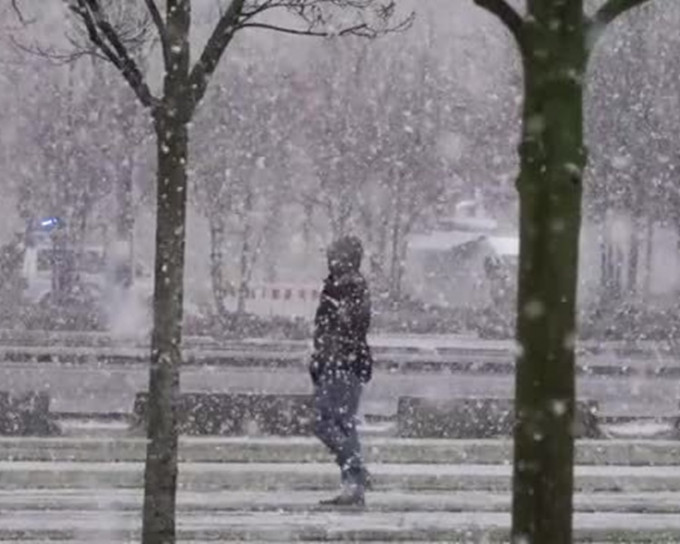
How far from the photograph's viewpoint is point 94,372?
24.3 metres

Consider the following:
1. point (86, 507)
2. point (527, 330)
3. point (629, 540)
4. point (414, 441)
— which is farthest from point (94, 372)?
point (527, 330)

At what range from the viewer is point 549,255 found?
13.8 feet

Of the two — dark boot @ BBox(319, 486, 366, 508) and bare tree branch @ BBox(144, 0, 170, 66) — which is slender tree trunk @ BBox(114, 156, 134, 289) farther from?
bare tree branch @ BBox(144, 0, 170, 66)

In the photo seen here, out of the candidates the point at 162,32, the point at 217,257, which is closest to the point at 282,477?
the point at 162,32

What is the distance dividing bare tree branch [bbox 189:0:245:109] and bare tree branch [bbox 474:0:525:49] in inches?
120

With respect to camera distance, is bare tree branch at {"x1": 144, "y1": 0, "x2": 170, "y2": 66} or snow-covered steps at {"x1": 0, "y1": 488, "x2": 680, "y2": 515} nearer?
bare tree branch at {"x1": 144, "y1": 0, "x2": 170, "y2": 66}

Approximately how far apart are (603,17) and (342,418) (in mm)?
5982

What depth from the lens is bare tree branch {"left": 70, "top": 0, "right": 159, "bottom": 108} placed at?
730cm

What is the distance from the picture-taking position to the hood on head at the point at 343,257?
10078mm

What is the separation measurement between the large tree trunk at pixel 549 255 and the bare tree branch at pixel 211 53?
10.8 ft

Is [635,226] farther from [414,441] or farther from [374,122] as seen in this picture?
[414,441]

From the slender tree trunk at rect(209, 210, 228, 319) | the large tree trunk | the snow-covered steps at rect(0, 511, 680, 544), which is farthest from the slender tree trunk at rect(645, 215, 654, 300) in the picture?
the large tree trunk

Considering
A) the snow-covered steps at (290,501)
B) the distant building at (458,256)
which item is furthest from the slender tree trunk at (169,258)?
the distant building at (458,256)

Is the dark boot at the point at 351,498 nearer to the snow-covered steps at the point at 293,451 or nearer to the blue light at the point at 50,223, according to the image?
the snow-covered steps at the point at 293,451
